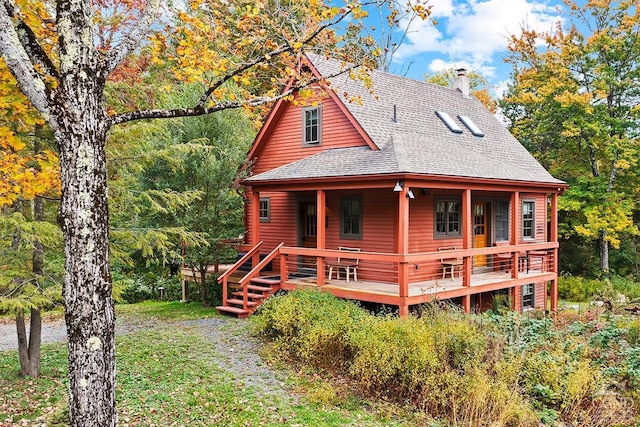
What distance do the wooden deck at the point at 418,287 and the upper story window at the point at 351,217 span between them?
147cm

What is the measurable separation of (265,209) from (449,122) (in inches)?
273

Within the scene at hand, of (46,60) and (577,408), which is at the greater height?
(46,60)

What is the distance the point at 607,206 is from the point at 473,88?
63.7ft

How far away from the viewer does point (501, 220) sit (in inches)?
662

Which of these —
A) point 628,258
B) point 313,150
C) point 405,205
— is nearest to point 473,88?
point 628,258

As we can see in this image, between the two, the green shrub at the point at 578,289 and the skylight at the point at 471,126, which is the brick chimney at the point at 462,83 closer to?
the skylight at the point at 471,126

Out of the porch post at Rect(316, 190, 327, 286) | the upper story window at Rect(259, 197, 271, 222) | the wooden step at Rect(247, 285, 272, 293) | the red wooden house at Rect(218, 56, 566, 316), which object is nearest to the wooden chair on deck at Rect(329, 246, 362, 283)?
the red wooden house at Rect(218, 56, 566, 316)

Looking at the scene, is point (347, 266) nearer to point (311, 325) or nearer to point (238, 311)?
point (238, 311)

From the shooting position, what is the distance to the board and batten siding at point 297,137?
14750 millimetres

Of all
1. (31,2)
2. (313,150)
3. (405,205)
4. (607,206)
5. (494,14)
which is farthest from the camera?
(494,14)

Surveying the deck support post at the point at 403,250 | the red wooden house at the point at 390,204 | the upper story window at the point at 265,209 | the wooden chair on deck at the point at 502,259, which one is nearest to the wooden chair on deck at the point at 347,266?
the red wooden house at the point at 390,204

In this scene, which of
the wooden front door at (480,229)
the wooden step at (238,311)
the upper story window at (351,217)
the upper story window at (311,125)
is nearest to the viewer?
the wooden step at (238,311)

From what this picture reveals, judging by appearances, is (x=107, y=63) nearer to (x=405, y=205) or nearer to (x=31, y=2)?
(x=31, y=2)

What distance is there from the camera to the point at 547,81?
2266 centimetres
